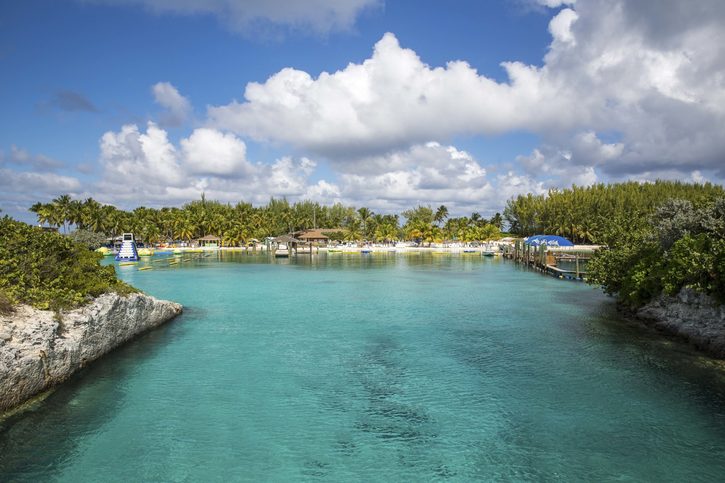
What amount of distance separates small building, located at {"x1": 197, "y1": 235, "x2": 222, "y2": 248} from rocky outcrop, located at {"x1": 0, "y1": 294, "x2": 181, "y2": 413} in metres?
98.8

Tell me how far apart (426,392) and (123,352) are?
12443mm

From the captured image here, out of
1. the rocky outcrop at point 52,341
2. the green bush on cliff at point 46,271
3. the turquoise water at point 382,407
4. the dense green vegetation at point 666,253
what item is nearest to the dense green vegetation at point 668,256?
the dense green vegetation at point 666,253

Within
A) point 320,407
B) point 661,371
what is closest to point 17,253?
point 320,407

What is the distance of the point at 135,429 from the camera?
12.2 metres

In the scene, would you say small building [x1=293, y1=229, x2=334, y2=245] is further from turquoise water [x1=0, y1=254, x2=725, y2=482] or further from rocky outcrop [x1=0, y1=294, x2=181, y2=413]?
rocky outcrop [x1=0, y1=294, x2=181, y2=413]

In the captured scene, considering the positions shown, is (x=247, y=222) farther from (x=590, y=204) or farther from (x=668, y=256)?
(x=668, y=256)

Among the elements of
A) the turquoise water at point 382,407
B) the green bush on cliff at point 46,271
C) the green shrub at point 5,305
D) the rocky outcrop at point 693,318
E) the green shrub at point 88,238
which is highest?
the green shrub at point 88,238

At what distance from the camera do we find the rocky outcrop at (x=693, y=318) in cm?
1906

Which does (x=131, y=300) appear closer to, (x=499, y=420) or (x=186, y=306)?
(x=186, y=306)

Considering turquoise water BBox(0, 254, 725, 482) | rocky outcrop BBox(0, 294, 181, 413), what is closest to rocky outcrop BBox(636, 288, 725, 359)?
turquoise water BBox(0, 254, 725, 482)

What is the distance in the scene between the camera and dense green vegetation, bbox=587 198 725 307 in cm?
1941

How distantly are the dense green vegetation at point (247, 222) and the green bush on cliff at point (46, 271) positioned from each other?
86.3 metres

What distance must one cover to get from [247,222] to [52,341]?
4409 inches

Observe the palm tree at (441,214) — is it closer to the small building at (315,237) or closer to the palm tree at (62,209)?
the small building at (315,237)
